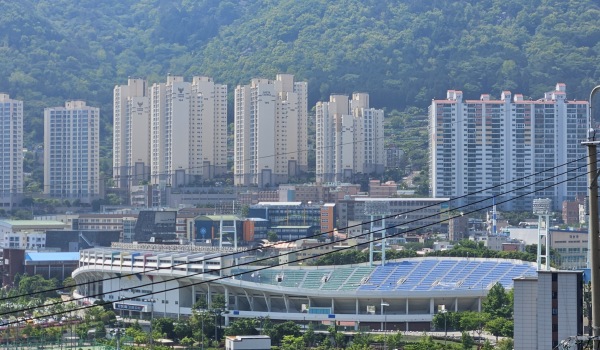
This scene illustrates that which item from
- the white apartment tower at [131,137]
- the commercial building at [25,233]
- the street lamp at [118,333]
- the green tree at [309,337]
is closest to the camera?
the street lamp at [118,333]

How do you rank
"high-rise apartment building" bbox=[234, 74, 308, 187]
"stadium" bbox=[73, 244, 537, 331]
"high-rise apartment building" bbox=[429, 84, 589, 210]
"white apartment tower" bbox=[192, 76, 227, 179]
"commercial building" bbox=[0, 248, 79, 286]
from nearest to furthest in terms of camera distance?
"stadium" bbox=[73, 244, 537, 331] → "commercial building" bbox=[0, 248, 79, 286] → "high-rise apartment building" bbox=[429, 84, 589, 210] → "high-rise apartment building" bbox=[234, 74, 308, 187] → "white apartment tower" bbox=[192, 76, 227, 179]

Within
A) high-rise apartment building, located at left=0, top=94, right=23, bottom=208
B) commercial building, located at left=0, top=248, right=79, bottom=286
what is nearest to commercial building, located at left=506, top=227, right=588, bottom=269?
commercial building, located at left=0, top=248, right=79, bottom=286

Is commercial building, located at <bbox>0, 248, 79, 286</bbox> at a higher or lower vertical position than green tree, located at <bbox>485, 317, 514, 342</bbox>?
higher

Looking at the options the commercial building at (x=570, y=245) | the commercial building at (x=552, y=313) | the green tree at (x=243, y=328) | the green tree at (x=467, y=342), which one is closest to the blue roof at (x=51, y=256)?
the commercial building at (x=570, y=245)

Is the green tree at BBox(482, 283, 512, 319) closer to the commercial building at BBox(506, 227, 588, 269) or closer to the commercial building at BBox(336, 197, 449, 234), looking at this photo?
the commercial building at BBox(506, 227, 588, 269)

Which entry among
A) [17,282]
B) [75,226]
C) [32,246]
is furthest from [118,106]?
[17,282]

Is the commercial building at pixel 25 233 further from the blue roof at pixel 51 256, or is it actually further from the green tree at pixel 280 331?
the green tree at pixel 280 331
